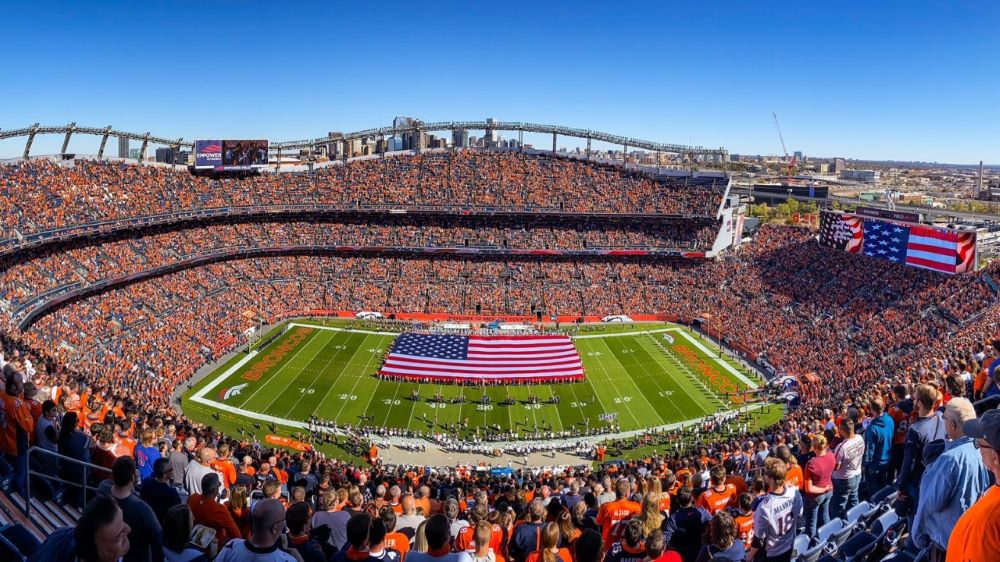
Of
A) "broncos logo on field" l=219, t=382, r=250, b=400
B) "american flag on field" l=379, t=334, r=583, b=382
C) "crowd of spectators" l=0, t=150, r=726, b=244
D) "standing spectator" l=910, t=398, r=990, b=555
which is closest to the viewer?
"standing spectator" l=910, t=398, r=990, b=555

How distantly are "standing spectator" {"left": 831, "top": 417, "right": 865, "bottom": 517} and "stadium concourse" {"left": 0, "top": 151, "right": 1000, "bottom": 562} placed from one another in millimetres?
40

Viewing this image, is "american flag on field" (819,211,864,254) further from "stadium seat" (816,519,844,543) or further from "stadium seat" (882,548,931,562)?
"stadium seat" (882,548,931,562)

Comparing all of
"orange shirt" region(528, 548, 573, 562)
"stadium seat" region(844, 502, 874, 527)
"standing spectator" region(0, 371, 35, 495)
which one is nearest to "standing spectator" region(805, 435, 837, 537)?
"stadium seat" region(844, 502, 874, 527)

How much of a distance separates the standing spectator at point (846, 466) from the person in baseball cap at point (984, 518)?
209 inches

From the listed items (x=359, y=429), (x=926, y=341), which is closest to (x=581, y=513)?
(x=359, y=429)

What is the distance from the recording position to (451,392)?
1394 inches

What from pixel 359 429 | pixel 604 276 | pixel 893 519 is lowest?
pixel 359 429

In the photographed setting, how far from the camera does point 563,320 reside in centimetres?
5038

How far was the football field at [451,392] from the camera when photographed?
31719 millimetres

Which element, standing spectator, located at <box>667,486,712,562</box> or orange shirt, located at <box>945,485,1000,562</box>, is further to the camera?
standing spectator, located at <box>667,486,712,562</box>

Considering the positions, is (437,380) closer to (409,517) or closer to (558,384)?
(558,384)

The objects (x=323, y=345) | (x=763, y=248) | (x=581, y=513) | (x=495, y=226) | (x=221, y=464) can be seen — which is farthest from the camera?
(x=495, y=226)

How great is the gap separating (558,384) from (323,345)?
667 inches

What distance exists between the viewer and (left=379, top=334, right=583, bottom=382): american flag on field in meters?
37.2
